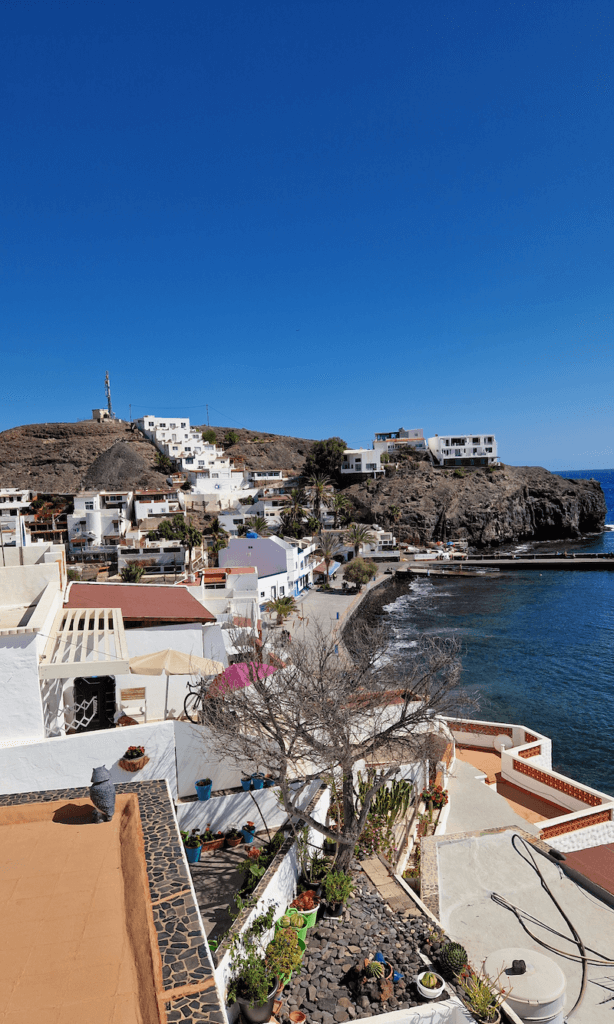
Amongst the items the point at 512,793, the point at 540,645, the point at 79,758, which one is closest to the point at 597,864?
the point at 512,793

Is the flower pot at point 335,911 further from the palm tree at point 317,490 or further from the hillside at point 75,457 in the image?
the hillside at point 75,457

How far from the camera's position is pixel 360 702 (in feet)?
36.8

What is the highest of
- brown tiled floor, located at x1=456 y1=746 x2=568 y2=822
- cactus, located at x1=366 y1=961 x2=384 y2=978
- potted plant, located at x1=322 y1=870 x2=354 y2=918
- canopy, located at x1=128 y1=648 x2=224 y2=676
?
canopy, located at x1=128 y1=648 x2=224 y2=676

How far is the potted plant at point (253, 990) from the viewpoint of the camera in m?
6.11

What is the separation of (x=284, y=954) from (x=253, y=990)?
0.86 metres

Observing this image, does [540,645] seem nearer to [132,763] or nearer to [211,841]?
[211,841]

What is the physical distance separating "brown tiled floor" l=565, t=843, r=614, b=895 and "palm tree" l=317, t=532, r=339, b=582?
45719 mm

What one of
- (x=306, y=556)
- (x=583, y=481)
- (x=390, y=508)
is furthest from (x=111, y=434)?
(x=583, y=481)

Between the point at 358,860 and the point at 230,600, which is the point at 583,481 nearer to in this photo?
the point at 230,600

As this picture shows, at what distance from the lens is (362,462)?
302 feet

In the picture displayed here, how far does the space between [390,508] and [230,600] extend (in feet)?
203

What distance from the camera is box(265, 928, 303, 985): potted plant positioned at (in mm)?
6671

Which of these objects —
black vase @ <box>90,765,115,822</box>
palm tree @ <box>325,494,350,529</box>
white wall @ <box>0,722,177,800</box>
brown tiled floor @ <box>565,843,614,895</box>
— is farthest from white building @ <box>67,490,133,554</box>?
black vase @ <box>90,765,115,822</box>

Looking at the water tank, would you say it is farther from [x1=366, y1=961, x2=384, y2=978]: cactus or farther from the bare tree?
the bare tree
